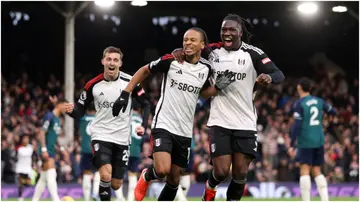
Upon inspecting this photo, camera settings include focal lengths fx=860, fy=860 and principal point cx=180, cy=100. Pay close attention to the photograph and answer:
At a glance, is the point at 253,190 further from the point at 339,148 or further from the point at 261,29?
the point at 261,29

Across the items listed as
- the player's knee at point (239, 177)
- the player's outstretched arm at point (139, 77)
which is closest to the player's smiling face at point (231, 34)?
the player's outstretched arm at point (139, 77)

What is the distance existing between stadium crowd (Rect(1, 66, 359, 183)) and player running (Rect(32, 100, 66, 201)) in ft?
15.8

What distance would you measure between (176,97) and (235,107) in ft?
2.26

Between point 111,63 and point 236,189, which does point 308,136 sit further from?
point 236,189

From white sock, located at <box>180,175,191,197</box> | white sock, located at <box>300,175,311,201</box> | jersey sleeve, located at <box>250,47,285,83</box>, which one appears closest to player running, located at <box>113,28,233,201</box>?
jersey sleeve, located at <box>250,47,285,83</box>

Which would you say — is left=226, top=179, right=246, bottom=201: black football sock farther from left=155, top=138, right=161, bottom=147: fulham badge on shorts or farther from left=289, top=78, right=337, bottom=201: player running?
left=289, top=78, right=337, bottom=201: player running

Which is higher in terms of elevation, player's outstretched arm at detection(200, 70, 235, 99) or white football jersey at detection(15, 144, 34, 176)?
player's outstretched arm at detection(200, 70, 235, 99)

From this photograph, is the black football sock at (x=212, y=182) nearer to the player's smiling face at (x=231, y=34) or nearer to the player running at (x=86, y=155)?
the player's smiling face at (x=231, y=34)

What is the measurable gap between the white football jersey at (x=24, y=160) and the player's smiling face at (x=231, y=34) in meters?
8.92

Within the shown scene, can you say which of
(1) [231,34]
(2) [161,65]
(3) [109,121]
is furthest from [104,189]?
(1) [231,34]

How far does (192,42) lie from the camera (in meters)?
9.45

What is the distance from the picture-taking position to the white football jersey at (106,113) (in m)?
11.4

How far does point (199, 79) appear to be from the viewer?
9578 mm

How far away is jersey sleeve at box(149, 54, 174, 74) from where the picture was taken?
Result: 373 inches
